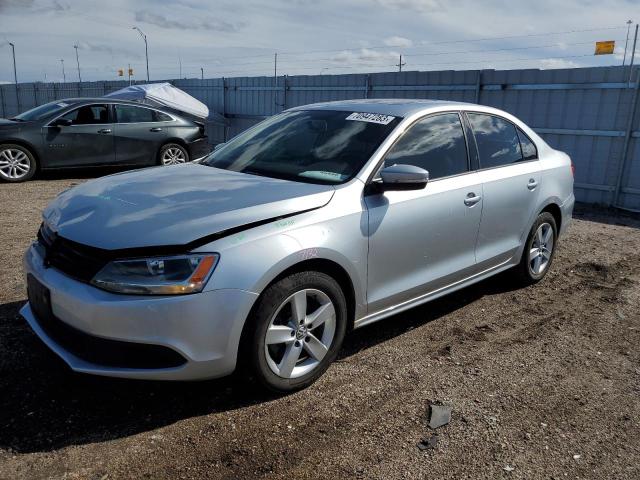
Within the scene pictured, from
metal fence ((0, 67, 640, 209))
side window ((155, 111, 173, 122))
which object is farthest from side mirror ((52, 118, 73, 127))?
metal fence ((0, 67, 640, 209))

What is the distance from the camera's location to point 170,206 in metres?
3.09

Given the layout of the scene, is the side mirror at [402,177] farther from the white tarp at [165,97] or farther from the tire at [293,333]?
the white tarp at [165,97]

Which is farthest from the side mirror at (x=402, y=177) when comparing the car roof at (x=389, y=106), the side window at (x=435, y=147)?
the car roof at (x=389, y=106)

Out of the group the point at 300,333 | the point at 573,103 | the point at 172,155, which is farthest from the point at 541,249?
the point at 172,155

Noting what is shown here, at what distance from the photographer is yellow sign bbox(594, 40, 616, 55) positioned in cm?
999

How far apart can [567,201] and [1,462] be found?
5151 millimetres

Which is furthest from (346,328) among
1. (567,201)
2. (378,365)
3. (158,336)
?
(567,201)

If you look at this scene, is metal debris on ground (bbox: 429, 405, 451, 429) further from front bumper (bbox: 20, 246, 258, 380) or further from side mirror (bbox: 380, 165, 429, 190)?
side mirror (bbox: 380, 165, 429, 190)

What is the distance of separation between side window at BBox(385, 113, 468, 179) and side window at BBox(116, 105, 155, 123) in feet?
27.1

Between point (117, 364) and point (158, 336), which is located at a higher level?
point (158, 336)

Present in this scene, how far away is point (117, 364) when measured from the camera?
9.16 feet

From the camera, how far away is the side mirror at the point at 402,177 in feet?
11.4

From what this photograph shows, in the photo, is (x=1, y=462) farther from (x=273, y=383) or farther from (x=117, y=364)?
(x=273, y=383)

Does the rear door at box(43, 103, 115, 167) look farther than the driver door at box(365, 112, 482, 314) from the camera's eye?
Yes
